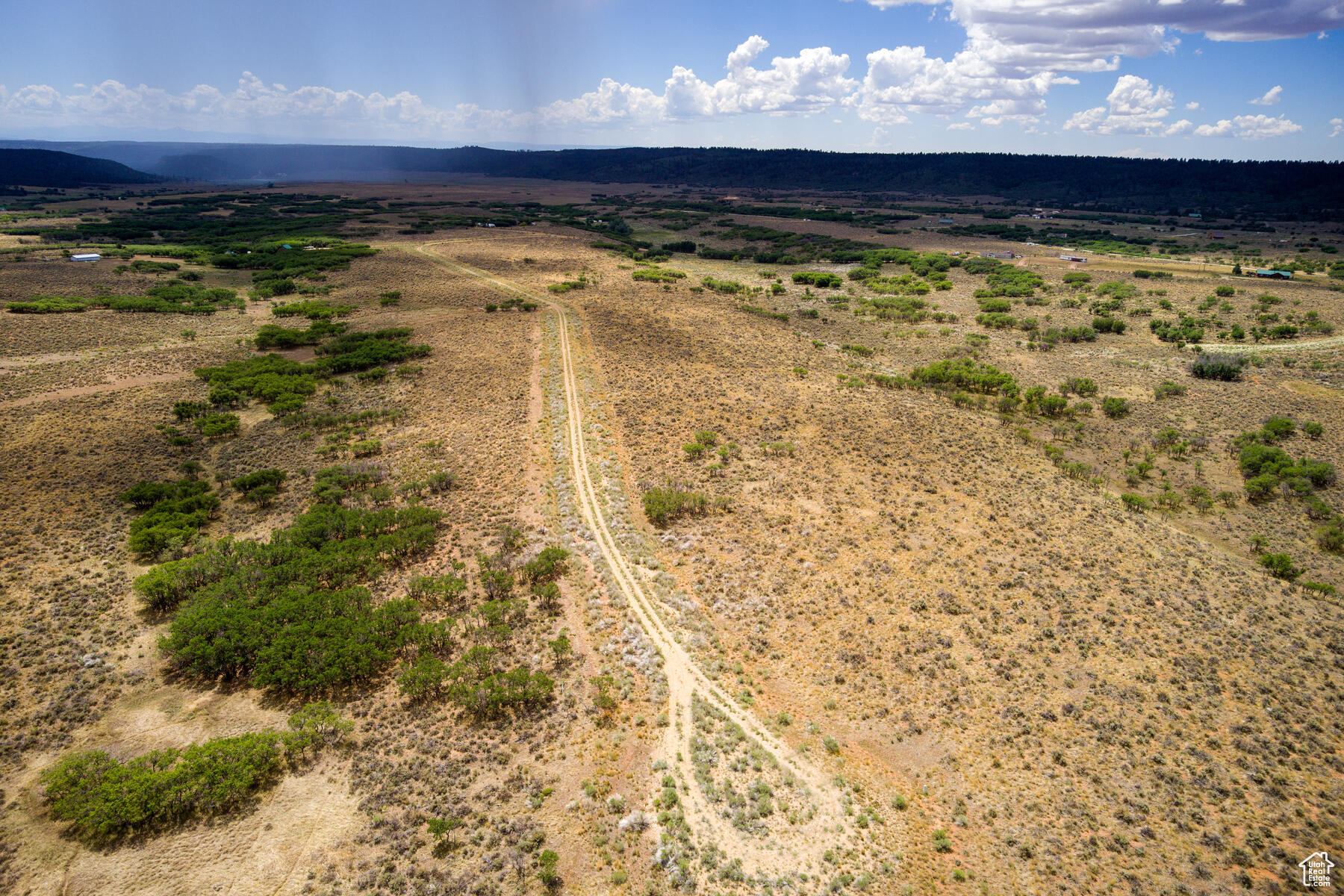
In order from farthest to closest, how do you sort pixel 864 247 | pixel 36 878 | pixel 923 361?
pixel 864 247
pixel 923 361
pixel 36 878

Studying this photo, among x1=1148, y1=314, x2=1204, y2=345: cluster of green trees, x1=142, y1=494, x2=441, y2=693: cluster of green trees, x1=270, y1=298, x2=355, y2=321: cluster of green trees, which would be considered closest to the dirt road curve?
x1=142, y1=494, x2=441, y2=693: cluster of green trees

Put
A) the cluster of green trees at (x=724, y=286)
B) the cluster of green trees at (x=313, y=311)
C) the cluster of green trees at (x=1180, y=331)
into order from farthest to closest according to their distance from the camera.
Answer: the cluster of green trees at (x=724, y=286), the cluster of green trees at (x=313, y=311), the cluster of green trees at (x=1180, y=331)

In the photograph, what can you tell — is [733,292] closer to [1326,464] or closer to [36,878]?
[1326,464]

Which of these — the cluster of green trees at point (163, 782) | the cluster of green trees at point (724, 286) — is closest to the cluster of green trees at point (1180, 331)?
the cluster of green trees at point (724, 286)

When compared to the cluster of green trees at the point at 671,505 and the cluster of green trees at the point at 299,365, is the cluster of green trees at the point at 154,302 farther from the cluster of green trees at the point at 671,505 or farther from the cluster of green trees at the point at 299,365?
the cluster of green trees at the point at 671,505

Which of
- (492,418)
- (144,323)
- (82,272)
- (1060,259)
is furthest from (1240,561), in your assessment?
(82,272)

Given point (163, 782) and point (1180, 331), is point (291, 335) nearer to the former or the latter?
point (163, 782)

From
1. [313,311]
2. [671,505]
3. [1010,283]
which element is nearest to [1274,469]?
[671,505]
